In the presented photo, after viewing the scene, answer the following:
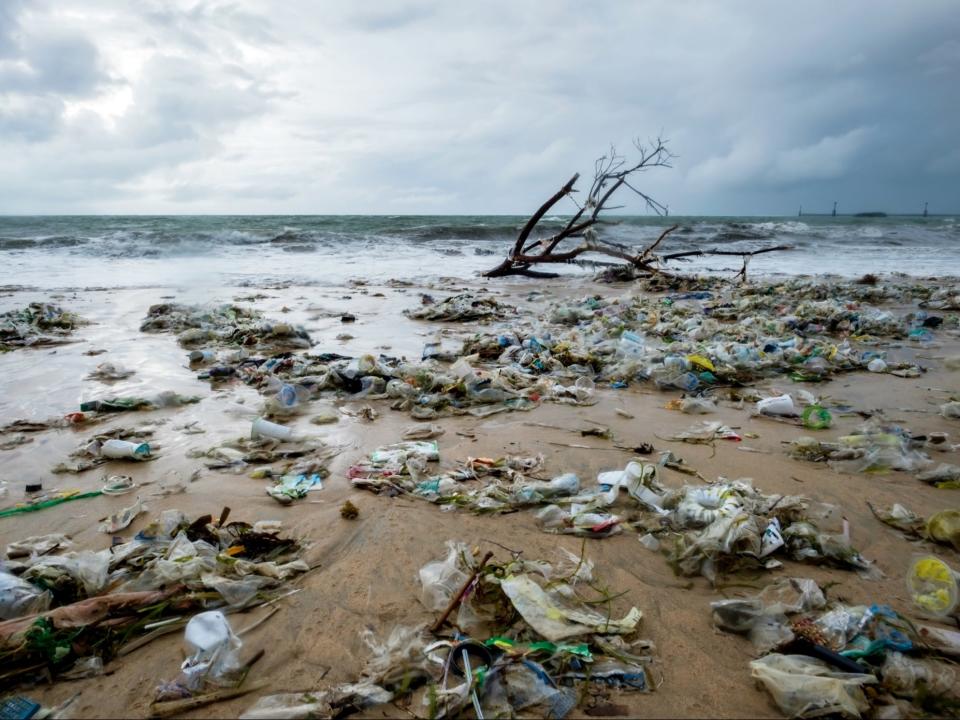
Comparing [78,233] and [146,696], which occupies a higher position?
[78,233]

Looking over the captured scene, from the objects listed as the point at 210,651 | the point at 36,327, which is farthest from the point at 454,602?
the point at 36,327

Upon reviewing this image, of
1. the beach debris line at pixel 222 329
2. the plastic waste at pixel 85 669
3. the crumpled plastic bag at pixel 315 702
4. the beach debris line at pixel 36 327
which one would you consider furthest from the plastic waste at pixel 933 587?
the beach debris line at pixel 36 327

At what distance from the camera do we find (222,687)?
164cm

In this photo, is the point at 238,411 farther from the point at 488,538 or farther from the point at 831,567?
the point at 831,567

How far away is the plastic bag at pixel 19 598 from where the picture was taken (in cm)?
192

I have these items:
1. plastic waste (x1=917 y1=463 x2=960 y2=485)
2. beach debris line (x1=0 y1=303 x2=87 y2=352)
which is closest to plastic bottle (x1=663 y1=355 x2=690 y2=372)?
plastic waste (x1=917 y1=463 x2=960 y2=485)

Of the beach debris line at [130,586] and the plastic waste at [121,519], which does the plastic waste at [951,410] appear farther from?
the plastic waste at [121,519]

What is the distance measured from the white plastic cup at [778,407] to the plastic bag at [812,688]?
2.72m

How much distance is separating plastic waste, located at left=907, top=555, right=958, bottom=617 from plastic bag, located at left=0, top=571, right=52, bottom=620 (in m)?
3.20

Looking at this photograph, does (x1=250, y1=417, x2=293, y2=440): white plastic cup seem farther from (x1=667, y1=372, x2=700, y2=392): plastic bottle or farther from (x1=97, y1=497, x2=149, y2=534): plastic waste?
(x1=667, y1=372, x2=700, y2=392): plastic bottle

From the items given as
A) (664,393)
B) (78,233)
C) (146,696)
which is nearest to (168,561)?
(146,696)

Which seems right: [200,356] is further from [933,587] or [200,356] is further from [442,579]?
[933,587]

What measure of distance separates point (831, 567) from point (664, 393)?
8.29 ft

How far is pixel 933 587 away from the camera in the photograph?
6.65ft
